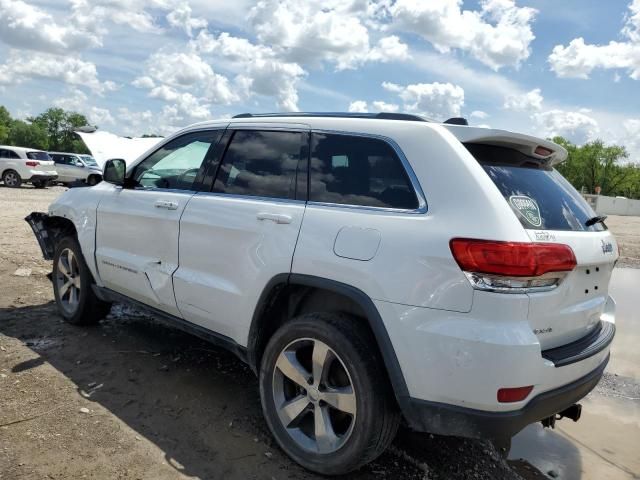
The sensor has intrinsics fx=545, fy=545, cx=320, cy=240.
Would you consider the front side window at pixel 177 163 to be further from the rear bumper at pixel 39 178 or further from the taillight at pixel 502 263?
the rear bumper at pixel 39 178

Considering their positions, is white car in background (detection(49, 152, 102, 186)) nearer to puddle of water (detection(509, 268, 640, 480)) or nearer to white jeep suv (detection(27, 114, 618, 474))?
white jeep suv (detection(27, 114, 618, 474))

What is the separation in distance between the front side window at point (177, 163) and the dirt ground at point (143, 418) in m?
1.41

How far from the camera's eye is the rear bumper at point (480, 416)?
2381 millimetres

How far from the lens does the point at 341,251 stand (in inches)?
106

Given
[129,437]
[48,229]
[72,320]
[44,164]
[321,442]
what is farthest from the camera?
[44,164]

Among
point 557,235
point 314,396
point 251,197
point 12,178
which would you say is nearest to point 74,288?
point 251,197

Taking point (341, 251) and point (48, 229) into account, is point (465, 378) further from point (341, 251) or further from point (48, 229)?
point (48, 229)

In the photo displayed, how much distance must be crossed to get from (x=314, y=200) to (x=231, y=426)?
1.51 m

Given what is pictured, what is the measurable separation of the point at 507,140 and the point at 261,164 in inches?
57.3

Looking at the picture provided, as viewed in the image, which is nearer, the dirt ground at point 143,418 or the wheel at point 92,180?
the dirt ground at point 143,418

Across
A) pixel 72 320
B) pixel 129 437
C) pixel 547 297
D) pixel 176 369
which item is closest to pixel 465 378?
pixel 547 297

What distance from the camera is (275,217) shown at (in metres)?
3.04

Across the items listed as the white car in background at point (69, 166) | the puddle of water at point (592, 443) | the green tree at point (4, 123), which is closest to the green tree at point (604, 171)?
the white car in background at point (69, 166)

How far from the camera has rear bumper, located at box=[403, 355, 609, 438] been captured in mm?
2381
